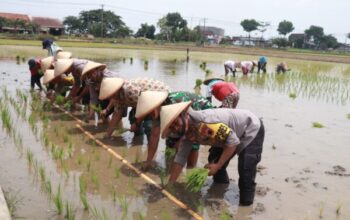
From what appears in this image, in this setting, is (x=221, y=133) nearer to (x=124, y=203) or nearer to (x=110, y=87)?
(x=124, y=203)

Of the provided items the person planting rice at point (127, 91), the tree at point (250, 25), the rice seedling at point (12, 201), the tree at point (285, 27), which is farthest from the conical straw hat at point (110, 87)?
the tree at point (285, 27)

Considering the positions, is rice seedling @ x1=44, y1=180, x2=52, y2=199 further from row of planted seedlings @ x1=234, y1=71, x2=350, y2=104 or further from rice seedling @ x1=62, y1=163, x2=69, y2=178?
row of planted seedlings @ x1=234, y1=71, x2=350, y2=104

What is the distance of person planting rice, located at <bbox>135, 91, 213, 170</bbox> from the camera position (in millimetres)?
3920

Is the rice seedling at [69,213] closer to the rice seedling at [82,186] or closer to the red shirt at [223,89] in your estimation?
the rice seedling at [82,186]

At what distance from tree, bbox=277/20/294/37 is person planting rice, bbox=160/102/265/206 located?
86904mm

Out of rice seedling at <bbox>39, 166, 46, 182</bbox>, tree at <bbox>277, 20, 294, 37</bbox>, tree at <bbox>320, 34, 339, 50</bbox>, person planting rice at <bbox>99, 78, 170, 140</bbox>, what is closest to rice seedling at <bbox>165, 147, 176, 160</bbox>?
person planting rice at <bbox>99, 78, 170, 140</bbox>

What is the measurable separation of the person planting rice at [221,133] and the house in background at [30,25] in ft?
162

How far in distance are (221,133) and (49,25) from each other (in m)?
60.1

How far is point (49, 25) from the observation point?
193 feet

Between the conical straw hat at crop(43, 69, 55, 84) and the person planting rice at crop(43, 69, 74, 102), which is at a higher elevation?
the conical straw hat at crop(43, 69, 55, 84)

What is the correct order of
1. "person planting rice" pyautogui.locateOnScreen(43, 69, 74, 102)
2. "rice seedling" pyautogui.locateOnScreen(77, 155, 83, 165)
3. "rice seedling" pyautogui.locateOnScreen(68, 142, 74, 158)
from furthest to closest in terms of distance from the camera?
"person planting rice" pyautogui.locateOnScreen(43, 69, 74, 102), "rice seedling" pyautogui.locateOnScreen(68, 142, 74, 158), "rice seedling" pyautogui.locateOnScreen(77, 155, 83, 165)

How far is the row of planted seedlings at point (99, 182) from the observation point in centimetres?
344

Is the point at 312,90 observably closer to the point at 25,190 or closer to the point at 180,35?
the point at 25,190

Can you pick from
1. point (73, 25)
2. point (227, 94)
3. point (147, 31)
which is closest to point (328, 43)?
point (147, 31)
